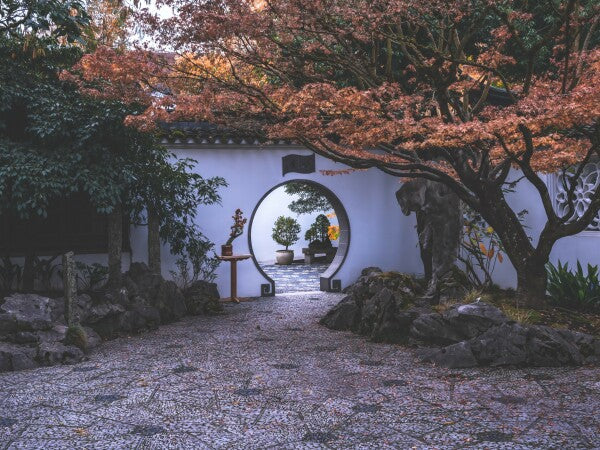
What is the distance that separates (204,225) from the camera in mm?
13688

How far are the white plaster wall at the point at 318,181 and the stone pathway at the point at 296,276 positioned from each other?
1244 millimetres

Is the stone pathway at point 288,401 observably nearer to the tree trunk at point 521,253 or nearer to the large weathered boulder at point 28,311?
the large weathered boulder at point 28,311

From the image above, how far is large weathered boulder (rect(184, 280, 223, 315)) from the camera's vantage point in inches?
472

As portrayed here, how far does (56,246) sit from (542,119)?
9.56m

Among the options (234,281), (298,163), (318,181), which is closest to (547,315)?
(234,281)

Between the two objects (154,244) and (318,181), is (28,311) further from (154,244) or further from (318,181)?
(318,181)

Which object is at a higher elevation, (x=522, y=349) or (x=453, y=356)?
(x=522, y=349)

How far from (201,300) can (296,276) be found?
6.50 m

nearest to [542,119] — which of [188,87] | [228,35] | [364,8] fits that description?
[364,8]

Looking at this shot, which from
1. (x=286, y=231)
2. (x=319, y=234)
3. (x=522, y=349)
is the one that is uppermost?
(x=286, y=231)

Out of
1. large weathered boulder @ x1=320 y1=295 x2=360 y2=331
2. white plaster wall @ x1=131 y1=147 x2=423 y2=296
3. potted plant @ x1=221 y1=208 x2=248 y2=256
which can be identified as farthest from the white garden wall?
large weathered boulder @ x1=320 y1=295 x2=360 y2=331

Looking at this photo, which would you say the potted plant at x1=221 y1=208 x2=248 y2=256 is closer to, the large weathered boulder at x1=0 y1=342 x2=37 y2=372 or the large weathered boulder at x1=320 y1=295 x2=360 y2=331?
the large weathered boulder at x1=320 y1=295 x2=360 y2=331

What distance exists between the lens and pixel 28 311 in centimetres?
877

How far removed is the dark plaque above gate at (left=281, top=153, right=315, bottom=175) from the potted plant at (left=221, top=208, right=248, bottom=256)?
160 cm
